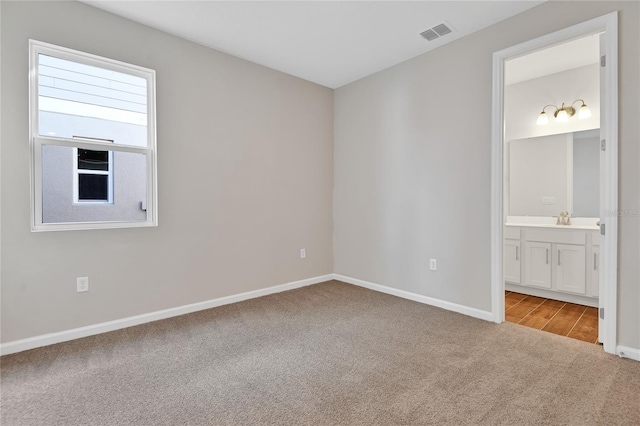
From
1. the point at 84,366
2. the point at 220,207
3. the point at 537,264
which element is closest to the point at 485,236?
the point at 537,264

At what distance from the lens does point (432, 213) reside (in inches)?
134

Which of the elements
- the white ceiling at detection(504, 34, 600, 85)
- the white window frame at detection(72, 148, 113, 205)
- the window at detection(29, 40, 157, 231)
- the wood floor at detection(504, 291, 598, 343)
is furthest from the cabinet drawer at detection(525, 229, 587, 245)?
the white window frame at detection(72, 148, 113, 205)

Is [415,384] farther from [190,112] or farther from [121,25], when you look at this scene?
[121,25]

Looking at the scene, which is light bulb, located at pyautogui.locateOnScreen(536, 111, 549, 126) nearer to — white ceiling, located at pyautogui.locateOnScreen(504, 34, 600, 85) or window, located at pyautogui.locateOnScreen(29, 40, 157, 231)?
white ceiling, located at pyautogui.locateOnScreen(504, 34, 600, 85)

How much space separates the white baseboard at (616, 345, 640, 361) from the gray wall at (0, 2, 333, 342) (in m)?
3.05

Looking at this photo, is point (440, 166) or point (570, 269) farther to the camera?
point (570, 269)

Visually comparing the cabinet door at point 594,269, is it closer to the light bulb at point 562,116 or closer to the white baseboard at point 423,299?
the white baseboard at point 423,299

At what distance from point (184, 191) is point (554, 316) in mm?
3923

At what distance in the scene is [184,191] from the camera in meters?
3.14

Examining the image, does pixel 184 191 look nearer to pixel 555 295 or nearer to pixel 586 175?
pixel 555 295

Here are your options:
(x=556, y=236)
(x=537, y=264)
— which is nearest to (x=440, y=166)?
(x=556, y=236)

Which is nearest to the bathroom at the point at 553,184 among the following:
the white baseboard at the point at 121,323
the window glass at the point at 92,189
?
the white baseboard at the point at 121,323

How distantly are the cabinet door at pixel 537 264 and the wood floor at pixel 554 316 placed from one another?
206mm

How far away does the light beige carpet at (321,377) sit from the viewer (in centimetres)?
164
